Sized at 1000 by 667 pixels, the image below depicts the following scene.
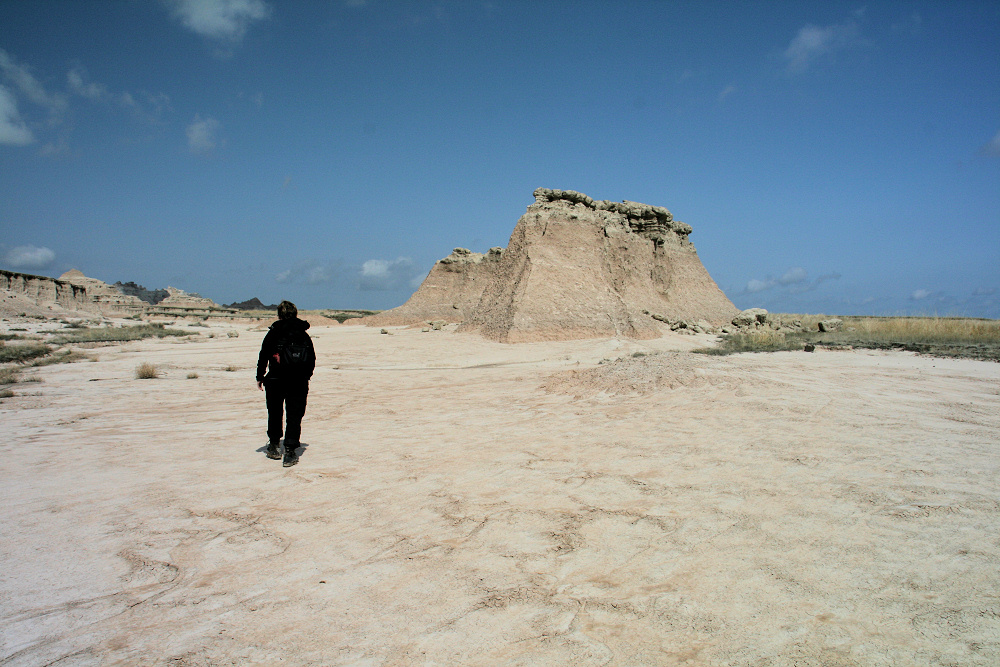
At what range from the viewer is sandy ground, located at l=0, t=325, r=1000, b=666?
181 cm

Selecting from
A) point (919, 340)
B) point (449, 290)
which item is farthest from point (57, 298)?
point (919, 340)

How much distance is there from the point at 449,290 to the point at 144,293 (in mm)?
54610

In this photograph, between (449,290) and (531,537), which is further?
(449,290)

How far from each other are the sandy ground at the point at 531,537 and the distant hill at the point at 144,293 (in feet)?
225

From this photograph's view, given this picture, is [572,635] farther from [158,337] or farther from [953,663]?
[158,337]

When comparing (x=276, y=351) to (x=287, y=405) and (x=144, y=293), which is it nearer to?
(x=287, y=405)

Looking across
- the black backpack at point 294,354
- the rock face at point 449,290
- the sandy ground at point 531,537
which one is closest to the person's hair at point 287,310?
the black backpack at point 294,354

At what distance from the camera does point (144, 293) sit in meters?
61.8

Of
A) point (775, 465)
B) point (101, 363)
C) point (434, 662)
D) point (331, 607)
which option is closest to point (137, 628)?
point (331, 607)

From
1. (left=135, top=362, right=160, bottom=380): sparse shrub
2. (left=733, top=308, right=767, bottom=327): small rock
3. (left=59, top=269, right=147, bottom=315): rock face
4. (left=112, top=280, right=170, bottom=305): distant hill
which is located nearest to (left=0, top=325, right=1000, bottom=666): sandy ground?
(left=135, top=362, right=160, bottom=380): sparse shrub

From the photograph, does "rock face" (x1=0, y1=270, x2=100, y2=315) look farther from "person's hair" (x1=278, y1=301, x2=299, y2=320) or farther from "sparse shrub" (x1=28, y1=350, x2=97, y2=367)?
"person's hair" (x1=278, y1=301, x2=299, y2=320)

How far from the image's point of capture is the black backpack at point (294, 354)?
438cm

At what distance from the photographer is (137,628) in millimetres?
1960

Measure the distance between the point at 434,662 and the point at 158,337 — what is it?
22148mm
